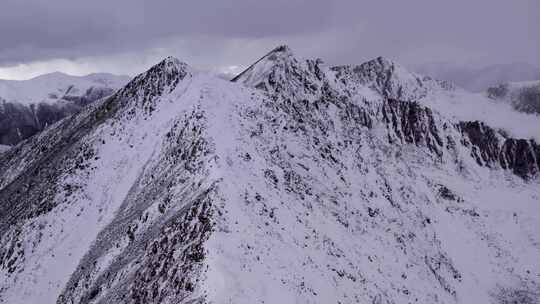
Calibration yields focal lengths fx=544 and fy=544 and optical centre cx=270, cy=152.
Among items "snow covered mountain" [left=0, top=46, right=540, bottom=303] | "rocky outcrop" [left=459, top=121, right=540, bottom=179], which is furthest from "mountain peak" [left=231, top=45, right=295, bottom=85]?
"rocky outcrop" [left=459, top=121, right=540, bottom=179]

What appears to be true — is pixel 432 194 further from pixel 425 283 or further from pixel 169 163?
pixel 169 163

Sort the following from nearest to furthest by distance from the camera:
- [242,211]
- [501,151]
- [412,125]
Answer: [242,211]
[412,125]
[501,151]

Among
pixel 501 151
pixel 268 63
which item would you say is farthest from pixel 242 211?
pixel 501 151

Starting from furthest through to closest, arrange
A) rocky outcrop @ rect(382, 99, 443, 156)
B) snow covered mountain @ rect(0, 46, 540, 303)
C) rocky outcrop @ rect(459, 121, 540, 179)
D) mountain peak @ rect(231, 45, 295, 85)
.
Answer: rocky outcrop @ rect(459, 121, 540, 179), rocky outcrop @ rect(382, 99, 443, 156), mountain peak @ rect(231, 45, 295, 85), snow covered mountain @ rect(0, 46, 540, 303)

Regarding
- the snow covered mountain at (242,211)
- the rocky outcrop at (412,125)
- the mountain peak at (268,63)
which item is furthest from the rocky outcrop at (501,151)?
the mountain peak at (268,63)

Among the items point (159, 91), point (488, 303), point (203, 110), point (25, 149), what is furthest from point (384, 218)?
point (25, 149)

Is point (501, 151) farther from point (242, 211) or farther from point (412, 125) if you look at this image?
point (242, 211)

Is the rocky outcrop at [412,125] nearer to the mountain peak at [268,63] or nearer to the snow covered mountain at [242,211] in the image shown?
the snow covered mountain at [242,211]

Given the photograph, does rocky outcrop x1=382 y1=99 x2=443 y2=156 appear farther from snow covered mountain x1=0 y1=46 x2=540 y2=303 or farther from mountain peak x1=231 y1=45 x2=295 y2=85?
mountain peak x1=231 y1=45 x2=295 y2=85
